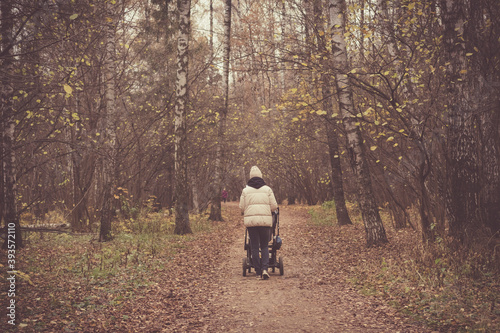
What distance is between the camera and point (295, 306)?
6.31 meters

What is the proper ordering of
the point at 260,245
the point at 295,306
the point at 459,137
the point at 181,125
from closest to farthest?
the point at 295,306 < the point at 459,137 < the point at 260,245 < the point at 181,125

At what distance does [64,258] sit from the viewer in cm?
938

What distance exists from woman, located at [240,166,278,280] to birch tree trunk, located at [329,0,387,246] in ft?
10.5

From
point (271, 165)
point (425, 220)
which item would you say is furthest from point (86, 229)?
point (271, 165)

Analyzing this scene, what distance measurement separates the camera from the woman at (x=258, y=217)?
27.2 feet

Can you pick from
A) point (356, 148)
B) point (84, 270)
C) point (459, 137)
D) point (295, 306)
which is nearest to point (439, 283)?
point (295, 306)

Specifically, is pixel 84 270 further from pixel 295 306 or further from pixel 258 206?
pixel 295 306

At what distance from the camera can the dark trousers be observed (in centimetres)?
839

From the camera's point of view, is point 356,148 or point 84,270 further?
point 356,148

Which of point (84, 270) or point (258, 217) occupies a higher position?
point (258, 217)

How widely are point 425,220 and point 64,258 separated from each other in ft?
26.5

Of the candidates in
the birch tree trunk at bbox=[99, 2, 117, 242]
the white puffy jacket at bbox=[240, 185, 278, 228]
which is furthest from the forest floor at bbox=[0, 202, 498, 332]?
the white puffy jacket at bbox=[240, 185, 278, 228]

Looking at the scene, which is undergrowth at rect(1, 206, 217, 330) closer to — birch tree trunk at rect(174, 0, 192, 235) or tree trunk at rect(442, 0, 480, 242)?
birch tree trunk at rect(174, 0, 192, 235)

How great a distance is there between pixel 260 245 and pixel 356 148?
12.9 ft
